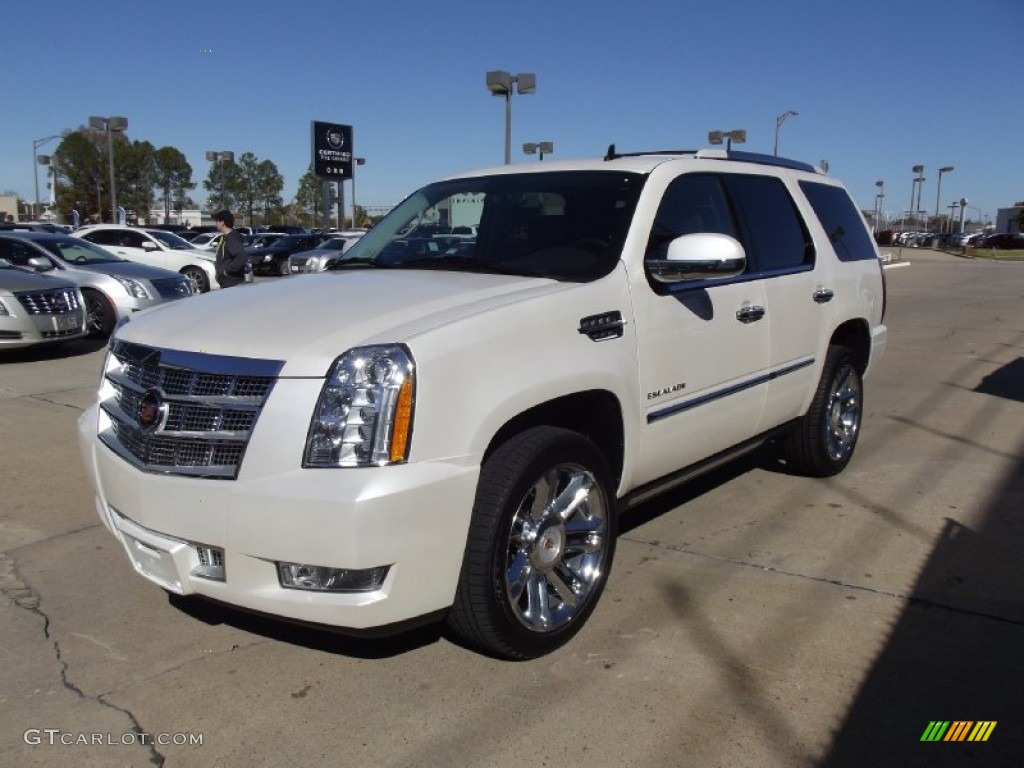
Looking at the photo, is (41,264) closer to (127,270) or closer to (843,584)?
(127,270)

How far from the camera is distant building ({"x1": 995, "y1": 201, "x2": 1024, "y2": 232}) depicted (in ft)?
289

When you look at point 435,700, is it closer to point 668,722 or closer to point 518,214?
point 668,722

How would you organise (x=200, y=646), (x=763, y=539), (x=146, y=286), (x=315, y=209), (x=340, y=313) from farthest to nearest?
(x=315, y=209), (x=146, y=286), (x=763, y=539), (x=200, y=646), (x=340, y=313)

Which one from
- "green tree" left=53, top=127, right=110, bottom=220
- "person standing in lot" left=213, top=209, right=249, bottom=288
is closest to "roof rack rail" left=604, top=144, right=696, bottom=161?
"person standing in lot" left=213, top=209, right=249, bottom=288

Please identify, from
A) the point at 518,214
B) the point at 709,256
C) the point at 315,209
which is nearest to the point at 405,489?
the point at 709,256

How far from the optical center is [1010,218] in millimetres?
90812

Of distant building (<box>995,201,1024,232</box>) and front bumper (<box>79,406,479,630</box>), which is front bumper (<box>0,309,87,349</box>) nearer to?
front bumper (<box>79,406,479,630</box>)

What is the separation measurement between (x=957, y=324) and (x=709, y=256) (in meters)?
13.2

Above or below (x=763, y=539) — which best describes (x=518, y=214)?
above

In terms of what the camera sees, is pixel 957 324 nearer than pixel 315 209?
Yes

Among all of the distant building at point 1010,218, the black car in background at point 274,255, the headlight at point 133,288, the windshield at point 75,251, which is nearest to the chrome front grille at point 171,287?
the headlight at point 133,288

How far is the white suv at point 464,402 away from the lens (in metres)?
2.71

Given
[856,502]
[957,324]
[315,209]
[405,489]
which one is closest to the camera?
[405,489]

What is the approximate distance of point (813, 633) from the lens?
3.49 metres
